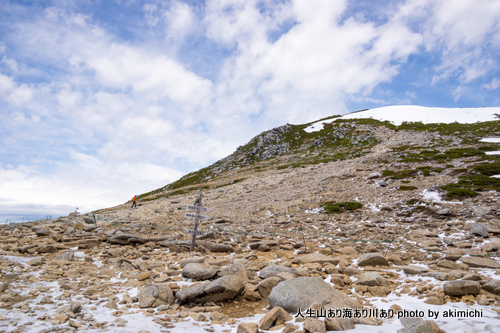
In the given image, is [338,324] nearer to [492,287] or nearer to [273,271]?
[273,271]

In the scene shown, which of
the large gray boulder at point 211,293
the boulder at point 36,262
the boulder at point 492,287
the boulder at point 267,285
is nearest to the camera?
the boulder at point 492,287

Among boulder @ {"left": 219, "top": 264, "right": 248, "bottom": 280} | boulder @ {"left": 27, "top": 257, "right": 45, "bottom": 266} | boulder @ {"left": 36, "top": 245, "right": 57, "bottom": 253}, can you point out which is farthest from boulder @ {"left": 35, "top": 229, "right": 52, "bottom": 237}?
boulder @ {"left": 219, "top": 264, "right": 248, "bottom": 280}

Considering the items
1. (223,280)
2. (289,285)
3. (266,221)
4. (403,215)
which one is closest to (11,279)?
(223,280)

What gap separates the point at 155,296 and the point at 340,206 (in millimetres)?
17575

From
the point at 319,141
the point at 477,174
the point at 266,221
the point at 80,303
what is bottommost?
the point at 80,303

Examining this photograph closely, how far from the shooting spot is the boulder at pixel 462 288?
7305mm

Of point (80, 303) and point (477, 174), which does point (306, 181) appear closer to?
point (477, 174)

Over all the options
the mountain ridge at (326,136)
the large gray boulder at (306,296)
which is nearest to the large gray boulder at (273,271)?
the large gray boulder at (306,296)

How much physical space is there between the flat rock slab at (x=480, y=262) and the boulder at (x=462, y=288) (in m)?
3.22

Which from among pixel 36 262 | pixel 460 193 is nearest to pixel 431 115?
pixel 460 193

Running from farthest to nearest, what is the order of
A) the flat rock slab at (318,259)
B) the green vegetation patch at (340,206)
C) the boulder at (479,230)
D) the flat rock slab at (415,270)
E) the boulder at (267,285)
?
1. the green vegetation patch at (340,206)
2. the boulder at (479,230)
3. the flat rock slab at (318,259)
4. the flat rock slab at (415,270)
5. the boulder at (267,285)

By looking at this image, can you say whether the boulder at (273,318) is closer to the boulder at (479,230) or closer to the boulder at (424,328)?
the boulder at (424,328)

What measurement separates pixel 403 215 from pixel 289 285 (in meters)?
14.4

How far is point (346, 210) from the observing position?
69.6 ft
